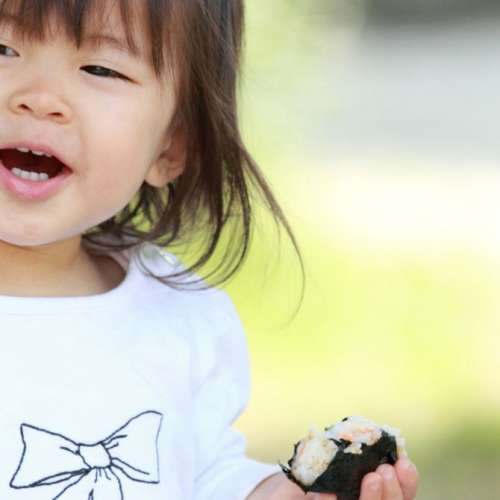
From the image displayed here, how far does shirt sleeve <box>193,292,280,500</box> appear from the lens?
228 cm

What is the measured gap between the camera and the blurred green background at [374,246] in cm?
374

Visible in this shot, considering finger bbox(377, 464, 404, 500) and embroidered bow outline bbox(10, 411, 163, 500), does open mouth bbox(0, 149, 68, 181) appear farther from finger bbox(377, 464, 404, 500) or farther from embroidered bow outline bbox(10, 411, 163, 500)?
finger bbox(377, 464, 404, 500)

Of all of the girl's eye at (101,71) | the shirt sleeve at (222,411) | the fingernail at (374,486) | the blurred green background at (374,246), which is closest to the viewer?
the fingernail at (374,486)

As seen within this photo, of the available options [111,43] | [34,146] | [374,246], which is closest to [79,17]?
[111,43]

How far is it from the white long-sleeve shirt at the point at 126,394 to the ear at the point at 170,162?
0.13m

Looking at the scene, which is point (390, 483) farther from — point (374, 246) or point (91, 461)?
point (374, 246)

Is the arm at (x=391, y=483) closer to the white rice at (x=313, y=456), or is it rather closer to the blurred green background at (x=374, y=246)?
the white rice at (x=313, y=456)

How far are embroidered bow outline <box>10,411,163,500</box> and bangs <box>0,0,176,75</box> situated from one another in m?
0.55

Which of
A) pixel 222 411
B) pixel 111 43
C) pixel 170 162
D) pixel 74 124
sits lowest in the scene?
pixel 222 411

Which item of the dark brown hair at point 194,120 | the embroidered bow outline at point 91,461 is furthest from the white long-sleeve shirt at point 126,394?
the dark brown hair at point 194,120

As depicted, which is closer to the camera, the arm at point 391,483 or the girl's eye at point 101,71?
the arm at point 391,483

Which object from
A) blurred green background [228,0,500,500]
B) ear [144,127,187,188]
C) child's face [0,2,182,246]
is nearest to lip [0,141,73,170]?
child's face [0,2,182,246]

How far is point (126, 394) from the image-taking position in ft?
7.08

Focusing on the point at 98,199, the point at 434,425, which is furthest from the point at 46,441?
the point at 434,425
